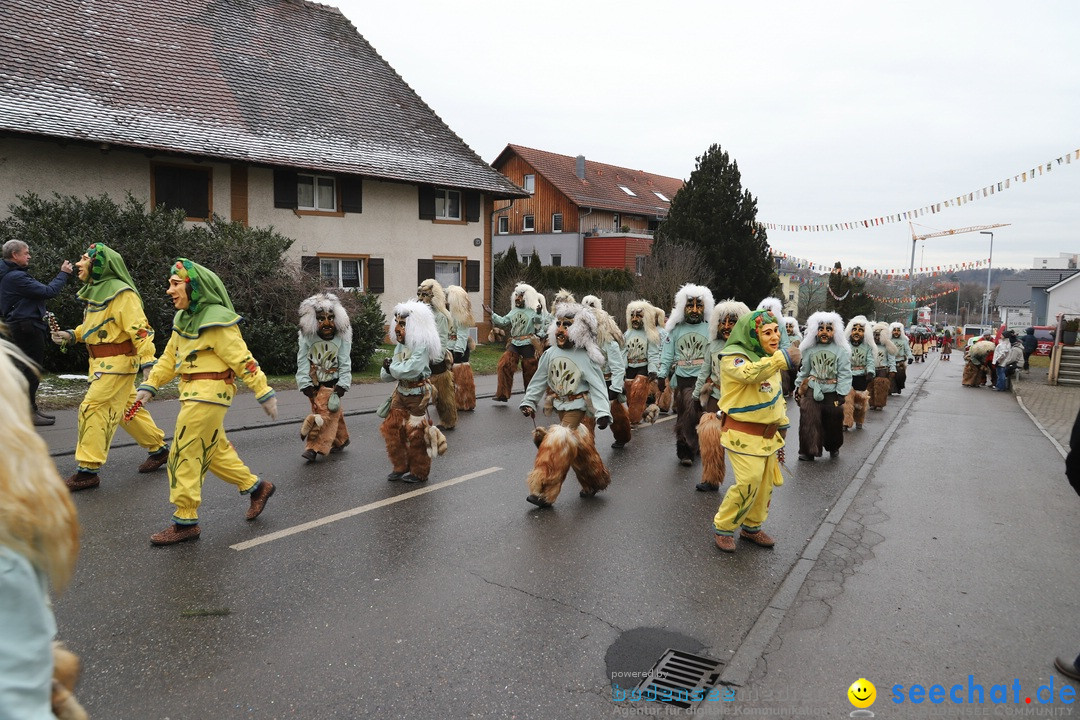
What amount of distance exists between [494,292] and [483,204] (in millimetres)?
3592

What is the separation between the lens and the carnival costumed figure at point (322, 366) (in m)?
8.20

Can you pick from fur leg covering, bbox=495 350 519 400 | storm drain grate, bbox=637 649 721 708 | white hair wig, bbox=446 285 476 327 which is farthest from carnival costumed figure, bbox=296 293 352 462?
storm drain grate, bbox=637 649 721 708

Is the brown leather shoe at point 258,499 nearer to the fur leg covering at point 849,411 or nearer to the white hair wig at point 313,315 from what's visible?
the white hair wig at point 313,315

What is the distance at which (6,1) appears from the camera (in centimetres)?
1852

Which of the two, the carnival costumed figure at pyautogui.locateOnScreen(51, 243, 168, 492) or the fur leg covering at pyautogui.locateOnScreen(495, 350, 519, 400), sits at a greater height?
the carnival costumed figure at pyautogui.locateOnScreen(51, 243, 168, 492)

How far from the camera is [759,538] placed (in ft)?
19.1

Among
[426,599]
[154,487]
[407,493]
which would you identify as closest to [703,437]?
[407,493]

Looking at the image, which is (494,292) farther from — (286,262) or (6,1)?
(6,1)

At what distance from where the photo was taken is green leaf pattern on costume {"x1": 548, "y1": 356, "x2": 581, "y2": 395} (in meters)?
6.79

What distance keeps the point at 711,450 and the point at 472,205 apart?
64.6ft

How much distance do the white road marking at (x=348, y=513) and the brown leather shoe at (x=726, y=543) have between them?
9.53 ft

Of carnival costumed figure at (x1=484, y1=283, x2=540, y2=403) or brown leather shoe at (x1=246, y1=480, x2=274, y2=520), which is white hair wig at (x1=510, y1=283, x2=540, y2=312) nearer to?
carnival costumed figure at (x1=484, y1=283, x2=540, y2=403)

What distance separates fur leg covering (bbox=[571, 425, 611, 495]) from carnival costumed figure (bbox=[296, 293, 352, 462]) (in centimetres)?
298

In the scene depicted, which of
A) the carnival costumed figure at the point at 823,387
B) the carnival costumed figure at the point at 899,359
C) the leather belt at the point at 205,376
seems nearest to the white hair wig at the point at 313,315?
the leather belt at the point at 205,376
